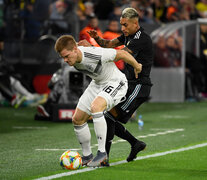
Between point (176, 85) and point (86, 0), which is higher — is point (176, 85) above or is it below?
below

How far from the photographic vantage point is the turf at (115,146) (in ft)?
24.8

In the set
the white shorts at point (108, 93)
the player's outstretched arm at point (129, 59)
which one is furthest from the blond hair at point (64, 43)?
the white shorts at point (108, 93)

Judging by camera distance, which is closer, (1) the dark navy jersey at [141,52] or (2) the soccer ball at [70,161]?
(2) the soccer ball at [70,161]

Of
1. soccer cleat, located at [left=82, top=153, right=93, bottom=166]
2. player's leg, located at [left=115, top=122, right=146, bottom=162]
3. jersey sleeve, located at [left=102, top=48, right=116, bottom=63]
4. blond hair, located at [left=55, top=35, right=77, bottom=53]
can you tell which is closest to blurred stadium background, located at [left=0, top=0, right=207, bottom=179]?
player's leg, located at [left=115, top=122, right=146, bottom=162]

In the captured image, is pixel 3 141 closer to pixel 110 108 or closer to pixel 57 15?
pixel 110 108

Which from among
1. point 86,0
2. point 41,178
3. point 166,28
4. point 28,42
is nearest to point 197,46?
point 166,28

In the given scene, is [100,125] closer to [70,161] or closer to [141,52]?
[70,161]

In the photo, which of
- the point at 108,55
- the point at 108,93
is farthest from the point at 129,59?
the point at 108,93

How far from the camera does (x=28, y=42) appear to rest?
65.3ft

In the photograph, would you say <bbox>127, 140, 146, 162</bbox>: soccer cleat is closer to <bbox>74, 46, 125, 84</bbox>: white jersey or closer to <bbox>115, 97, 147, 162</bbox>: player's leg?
<bbox>115, 97, 147, 162</bbox>: player's leg

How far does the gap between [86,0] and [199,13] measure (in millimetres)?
4706

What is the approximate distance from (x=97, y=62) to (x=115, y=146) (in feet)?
8.34

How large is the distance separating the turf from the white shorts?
0.79 meters

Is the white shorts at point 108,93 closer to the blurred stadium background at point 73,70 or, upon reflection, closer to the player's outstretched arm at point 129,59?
the player's outstretched arm at point 129,59
